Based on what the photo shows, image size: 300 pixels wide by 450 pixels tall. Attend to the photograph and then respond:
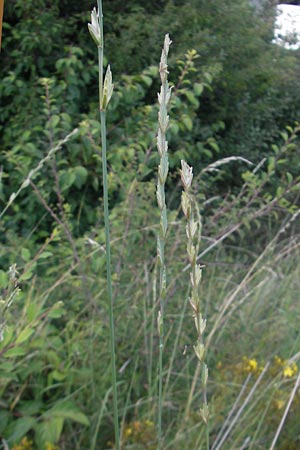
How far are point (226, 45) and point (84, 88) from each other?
4.49 ft

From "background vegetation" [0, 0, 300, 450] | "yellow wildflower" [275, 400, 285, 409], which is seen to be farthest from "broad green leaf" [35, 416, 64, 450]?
"yellow wildflower" [275, 400, 285, 409]

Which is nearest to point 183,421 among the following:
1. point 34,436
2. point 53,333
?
point 34,436

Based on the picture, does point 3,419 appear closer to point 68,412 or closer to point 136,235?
point 68,412

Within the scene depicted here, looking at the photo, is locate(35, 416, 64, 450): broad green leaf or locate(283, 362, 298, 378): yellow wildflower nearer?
locate(35, 416, 64, 450): broad green leaf

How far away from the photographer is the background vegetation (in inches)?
80.3

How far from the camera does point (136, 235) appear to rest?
9.68 ft

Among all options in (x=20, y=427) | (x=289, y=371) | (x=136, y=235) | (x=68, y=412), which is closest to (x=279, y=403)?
(x=289, y=371)

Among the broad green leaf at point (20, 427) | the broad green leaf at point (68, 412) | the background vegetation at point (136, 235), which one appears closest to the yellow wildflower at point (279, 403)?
the background vegetation at point (136, 235)

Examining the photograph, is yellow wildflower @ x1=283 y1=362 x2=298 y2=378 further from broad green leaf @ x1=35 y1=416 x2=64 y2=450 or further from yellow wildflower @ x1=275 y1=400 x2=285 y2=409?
broad green leaf @ x1=35 y1=416 x2=64 y2=450

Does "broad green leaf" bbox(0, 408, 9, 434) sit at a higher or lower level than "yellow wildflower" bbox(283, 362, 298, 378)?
lower

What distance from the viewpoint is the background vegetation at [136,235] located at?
2039 mm

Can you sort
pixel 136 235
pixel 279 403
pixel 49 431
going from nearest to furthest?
pixel 49 431 → pixel 279 403 → pixel 136 235

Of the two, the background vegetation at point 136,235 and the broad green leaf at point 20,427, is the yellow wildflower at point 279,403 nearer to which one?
the background vegetation at point 136,235

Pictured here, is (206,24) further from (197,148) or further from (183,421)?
(183,421)
